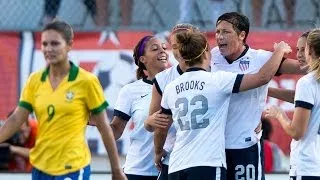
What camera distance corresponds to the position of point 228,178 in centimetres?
759

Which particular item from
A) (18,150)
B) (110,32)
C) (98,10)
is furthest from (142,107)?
(98,10)

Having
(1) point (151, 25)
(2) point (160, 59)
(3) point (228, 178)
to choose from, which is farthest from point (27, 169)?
(3) point (228, 178)

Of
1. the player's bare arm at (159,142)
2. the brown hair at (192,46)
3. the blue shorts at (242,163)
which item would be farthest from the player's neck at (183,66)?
the blue shorts at (242,163)

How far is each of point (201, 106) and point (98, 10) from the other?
6.39m

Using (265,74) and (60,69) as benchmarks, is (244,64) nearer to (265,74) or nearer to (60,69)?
(265,74)

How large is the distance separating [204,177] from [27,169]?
197 inches

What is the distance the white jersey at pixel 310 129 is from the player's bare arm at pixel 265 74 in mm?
238

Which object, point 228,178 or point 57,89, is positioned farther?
point 228,178

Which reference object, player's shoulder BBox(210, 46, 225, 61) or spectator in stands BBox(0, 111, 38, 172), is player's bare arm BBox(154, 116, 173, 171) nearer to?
player's shoulder BBox(210, 46, 225, 61)

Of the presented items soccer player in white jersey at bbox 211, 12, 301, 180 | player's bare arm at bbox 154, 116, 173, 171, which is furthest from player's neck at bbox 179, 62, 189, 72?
player's bare arm at bbox 154, 116, 173, 171

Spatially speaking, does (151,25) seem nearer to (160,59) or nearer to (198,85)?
(160,59)

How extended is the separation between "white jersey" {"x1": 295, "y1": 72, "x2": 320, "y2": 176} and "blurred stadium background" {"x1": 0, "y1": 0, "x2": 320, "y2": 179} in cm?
452

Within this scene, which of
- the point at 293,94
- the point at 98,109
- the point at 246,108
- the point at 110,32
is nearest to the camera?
the point at 98,109

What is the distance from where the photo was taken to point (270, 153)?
12.0m
